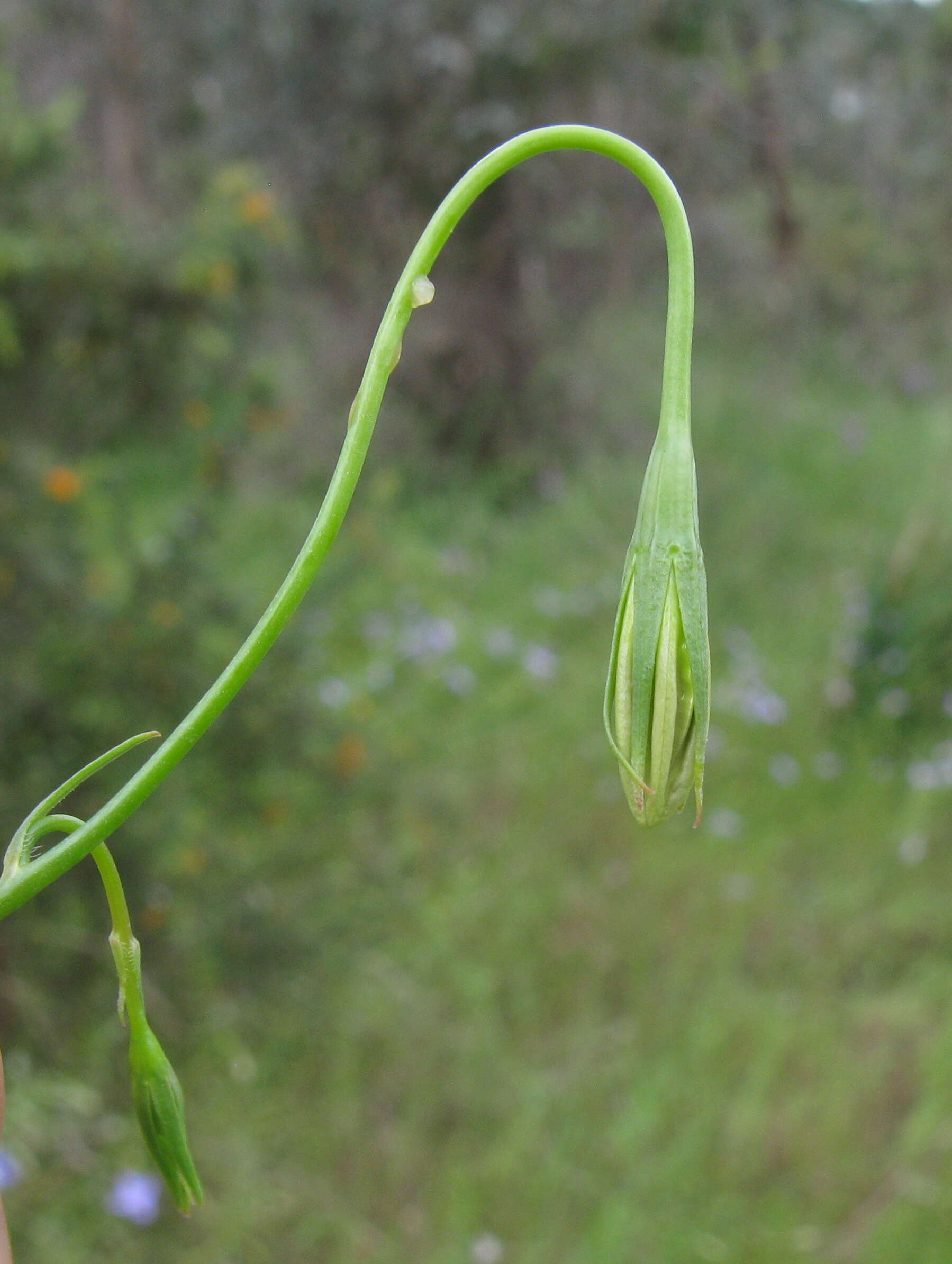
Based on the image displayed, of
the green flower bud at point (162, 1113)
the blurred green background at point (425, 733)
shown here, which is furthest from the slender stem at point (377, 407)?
the blurred green background at point (425, 733)

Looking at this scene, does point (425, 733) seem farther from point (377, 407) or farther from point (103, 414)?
point (377, 407)

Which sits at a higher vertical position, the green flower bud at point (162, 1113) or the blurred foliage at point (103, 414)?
the blurred foliage at point (103, 414)

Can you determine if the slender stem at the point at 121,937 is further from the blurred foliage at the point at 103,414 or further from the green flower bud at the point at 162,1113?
the blurred foliage at the point at 103,414

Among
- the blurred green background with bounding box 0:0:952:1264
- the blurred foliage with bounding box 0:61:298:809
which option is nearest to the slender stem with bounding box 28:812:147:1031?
the blurred green background with bounding box 0:0:952:1264

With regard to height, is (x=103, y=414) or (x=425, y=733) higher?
(x=103, y=414)

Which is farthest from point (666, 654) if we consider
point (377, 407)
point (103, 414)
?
point (103, 414)

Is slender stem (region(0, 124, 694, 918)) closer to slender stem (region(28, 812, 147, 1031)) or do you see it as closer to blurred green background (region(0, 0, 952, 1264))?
slender stem (region(28, 812, 147, 1031))
